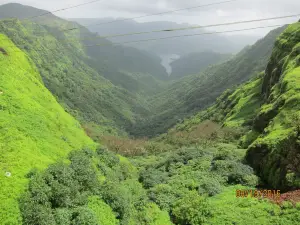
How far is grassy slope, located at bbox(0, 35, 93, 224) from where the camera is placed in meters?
17.9

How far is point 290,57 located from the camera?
61.7 meters

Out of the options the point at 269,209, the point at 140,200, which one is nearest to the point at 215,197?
the point at 269,209

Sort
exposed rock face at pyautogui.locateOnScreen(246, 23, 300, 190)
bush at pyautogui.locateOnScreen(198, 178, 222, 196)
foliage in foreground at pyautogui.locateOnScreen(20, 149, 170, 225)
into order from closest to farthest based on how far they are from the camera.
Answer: foliage in foreground at pyautogui.locateOnScreen(20, 149, 170, 225) → exposed rock face at pyautogui.locateOnScreen(246, 23, 300, 190) → bush at pyautogui.locateOnScreen(198, 178, 222, 196)

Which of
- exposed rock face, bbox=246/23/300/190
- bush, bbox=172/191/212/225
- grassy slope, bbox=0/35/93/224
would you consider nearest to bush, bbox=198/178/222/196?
bush, bbox=172/191/212/225

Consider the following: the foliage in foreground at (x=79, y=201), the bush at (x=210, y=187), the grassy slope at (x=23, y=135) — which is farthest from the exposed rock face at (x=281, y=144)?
the grassy slope at (x=23, y=135)

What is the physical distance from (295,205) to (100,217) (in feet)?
47.6

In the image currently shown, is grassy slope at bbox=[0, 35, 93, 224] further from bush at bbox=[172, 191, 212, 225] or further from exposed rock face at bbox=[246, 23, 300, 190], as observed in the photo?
exposed rock face at bbox=[246, 23, 300, 190]

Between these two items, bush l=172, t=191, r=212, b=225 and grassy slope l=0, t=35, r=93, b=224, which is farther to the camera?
bush l=172, t=191, r=212, b=225

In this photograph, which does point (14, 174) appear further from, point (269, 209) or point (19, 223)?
point (269, 209)

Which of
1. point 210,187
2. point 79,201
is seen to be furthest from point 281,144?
point 79,201

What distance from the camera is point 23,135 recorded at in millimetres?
24000

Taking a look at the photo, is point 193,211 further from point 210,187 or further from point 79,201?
point 79,201

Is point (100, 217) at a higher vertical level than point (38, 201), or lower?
lower

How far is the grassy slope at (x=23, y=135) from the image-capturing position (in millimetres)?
17922
